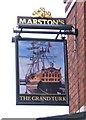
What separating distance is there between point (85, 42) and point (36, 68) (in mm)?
988

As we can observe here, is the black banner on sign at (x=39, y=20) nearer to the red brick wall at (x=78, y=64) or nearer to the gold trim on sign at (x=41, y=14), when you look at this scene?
the gold trim on sign at (x=41, y=14)

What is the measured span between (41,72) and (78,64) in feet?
2.02

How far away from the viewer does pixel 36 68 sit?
844 cm

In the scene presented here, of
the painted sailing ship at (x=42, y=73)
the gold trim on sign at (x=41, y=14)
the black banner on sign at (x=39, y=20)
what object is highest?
the gold trim on sign at (x=41, y=14)

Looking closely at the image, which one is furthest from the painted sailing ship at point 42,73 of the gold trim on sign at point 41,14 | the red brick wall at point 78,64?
the gold trim on sign at point 41,14

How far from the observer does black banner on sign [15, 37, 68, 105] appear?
815 centimetres

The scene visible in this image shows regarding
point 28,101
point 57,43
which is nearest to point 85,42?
point 57,43

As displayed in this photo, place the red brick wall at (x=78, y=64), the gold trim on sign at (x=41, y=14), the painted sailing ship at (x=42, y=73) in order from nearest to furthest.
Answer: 1. the red brick wall at (x=78, y=64)
2. the painted sailing ship at (x=42, y=73)
3. the gold trim on sign at (x=41, y=14)

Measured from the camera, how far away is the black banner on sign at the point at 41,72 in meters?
8.15

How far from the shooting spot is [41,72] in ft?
27.6

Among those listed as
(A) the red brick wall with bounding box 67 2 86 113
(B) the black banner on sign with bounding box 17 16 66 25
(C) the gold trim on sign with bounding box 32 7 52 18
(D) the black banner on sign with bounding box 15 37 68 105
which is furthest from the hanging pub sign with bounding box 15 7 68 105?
(C) the gold trim on sign with bounding box 32 7 52 18

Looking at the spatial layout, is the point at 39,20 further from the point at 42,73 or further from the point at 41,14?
the point at 42,73

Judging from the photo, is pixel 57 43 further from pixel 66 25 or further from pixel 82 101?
pixel 82 101

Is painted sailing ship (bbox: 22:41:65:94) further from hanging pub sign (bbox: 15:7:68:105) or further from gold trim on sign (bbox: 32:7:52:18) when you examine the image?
gold trim on sign (bbox: 32:7:52:18)
